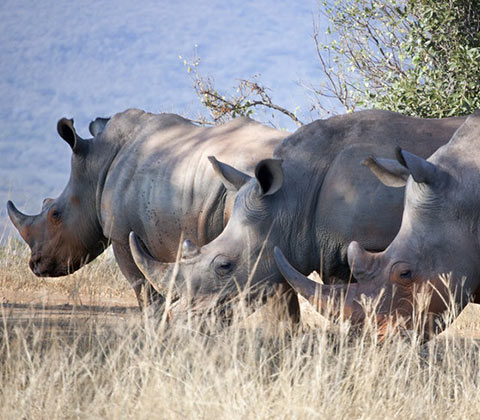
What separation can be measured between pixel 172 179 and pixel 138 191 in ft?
1.54

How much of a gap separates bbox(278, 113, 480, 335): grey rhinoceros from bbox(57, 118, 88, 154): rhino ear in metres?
4.01

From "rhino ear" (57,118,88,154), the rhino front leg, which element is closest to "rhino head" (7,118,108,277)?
"rhino ear" (57,118,88,154)

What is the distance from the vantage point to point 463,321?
9.35 metres

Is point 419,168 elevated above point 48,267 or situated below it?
above

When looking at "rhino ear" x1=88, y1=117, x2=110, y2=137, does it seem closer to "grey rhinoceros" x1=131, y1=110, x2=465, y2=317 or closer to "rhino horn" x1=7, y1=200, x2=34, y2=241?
"rhino horn" x1=7, y1=200, x2=34, y2=241

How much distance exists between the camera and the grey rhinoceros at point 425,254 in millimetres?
5891

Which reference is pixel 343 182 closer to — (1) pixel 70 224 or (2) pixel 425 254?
(2) pixel 425 254

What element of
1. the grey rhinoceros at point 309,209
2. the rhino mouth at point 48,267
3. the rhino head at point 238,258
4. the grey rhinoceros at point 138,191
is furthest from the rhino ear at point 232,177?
the rhino mouth at point 48,267

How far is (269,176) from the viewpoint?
21.9 feet

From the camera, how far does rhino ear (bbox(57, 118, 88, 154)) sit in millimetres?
9430

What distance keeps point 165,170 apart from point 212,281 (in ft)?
6.76

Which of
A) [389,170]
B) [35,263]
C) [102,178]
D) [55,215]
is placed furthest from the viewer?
[35,263]

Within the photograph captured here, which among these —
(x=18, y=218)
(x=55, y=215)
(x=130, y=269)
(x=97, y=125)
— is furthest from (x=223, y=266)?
(x=18, y=218)

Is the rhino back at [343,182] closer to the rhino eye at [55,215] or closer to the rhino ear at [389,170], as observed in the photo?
the rhino ear at [389,170]
